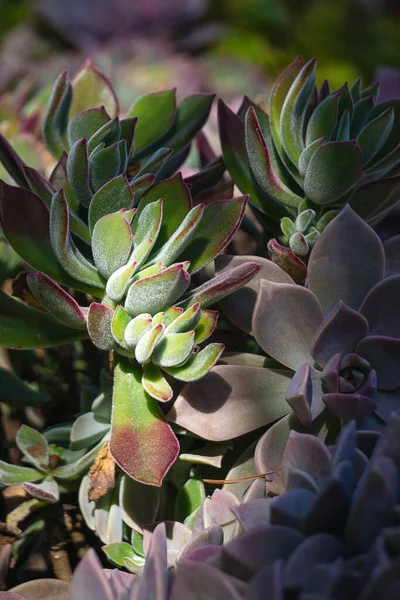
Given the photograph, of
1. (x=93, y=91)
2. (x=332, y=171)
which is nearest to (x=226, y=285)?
(x=332, y=171)

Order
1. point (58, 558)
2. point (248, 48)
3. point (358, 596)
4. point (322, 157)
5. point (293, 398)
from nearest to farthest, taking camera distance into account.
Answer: point (358, 596) → point (293, 398) → point (322, 157) → point (58, 558) → point (248, 48)

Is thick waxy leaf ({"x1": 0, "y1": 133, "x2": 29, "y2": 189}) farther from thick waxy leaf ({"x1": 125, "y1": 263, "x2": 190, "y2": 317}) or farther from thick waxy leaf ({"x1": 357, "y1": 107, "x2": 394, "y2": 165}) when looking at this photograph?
thick waxy leaf ({"x1": 357, "y1": 107, "x2": 394, "y2": 165})

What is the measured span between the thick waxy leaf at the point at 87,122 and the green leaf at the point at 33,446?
34cm

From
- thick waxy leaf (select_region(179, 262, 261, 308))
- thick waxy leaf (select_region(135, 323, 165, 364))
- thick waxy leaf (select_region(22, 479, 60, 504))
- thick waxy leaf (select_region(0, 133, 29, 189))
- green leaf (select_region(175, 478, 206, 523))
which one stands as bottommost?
green leaf (select_region(175, 478, 206, 523))

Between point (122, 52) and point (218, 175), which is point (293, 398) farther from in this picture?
point (122, 52)

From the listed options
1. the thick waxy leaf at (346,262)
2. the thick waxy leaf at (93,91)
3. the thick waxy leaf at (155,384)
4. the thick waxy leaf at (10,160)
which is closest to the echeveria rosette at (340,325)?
the thick waxy leaf at (346,262)

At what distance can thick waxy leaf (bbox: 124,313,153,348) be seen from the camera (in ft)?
2.08

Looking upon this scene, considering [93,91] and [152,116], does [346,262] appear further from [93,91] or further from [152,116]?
[93,91]

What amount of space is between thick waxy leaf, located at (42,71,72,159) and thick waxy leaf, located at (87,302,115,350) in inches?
12.2

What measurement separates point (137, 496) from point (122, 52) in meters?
2.31

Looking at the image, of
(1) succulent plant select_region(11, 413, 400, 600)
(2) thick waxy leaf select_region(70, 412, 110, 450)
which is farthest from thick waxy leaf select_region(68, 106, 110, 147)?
(1) succulent plant select_region(11, 413, 400, 600)

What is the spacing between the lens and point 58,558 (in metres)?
0.80

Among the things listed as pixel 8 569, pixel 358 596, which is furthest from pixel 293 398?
pixel 8 569

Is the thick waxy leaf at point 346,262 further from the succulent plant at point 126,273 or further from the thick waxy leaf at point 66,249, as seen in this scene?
the thick waxy leaf at point 66,249
